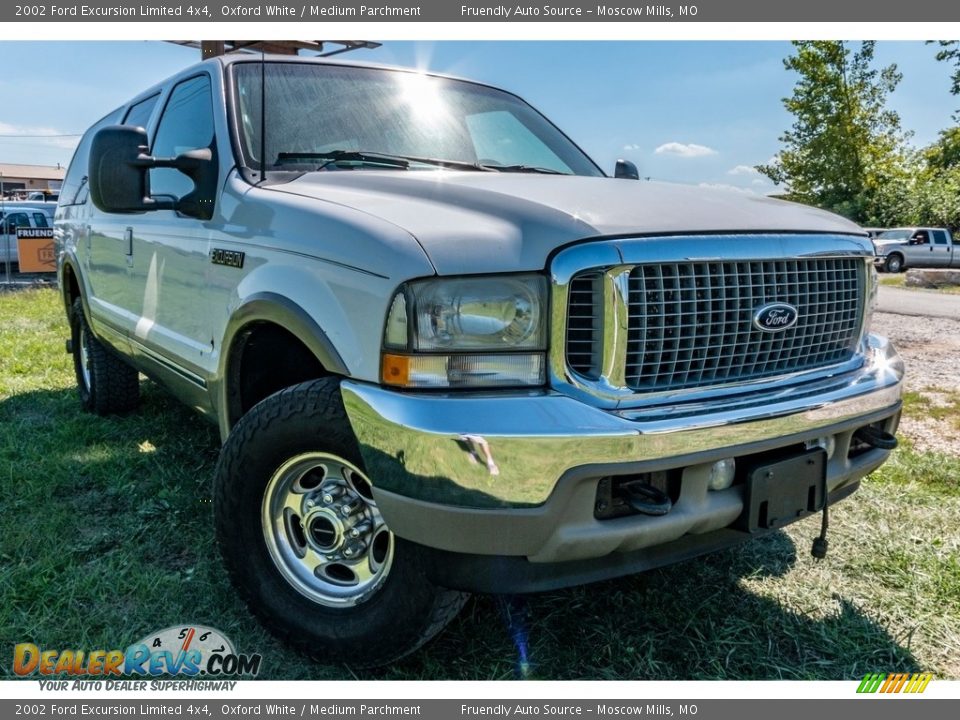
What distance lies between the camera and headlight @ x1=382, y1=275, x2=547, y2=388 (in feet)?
6.53

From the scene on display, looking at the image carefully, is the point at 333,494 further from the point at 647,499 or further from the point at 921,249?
the point at 921,249

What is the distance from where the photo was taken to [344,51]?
8445 mm

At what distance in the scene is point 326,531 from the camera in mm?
2389

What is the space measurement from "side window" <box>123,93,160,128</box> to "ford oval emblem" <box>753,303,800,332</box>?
132 inches

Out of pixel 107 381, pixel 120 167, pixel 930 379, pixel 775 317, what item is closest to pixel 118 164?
pixel 120 167

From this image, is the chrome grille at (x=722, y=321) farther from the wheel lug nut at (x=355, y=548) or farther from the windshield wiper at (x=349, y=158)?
the windshield wiper at (x=349, y=158)

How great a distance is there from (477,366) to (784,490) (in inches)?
39.5

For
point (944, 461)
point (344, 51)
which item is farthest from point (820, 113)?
point (944, 461)

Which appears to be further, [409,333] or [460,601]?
[460,601]

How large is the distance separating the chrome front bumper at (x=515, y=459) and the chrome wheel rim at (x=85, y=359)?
393 cm

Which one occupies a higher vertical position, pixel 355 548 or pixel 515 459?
pixel 515 459

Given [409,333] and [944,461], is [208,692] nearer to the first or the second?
[409,333]

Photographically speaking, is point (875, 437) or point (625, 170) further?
point (625, 170)
